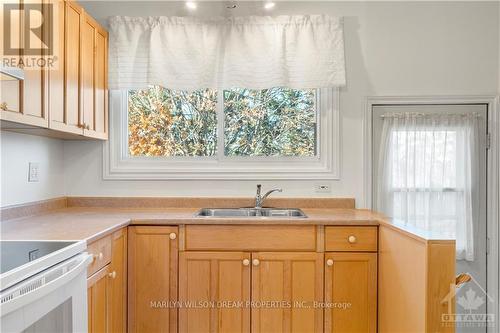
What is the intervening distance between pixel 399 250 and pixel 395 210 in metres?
0.83

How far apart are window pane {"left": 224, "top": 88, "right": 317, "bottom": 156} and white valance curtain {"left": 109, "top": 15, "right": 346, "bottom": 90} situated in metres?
0.18

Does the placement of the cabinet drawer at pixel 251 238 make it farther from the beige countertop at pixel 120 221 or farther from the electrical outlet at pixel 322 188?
the electrical outlet at pixel 322 188

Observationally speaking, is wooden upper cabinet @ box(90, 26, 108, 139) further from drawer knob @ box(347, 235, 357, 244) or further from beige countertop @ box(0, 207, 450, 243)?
drawer knob @ box(347, 235, 357, 244)

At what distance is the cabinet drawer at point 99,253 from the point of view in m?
1.49

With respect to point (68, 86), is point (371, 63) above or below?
above

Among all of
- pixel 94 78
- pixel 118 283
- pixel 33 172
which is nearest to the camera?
pixel 118 283

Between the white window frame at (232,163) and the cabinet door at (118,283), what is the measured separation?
0.70 meters

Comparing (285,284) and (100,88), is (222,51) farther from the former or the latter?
(285,284)

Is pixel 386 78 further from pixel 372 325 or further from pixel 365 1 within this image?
pixel 372 325

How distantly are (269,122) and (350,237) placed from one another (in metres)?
1.11

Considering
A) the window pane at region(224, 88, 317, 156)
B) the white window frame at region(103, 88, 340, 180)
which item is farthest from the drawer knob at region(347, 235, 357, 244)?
the window pane at region(224, 88, 317, 156)

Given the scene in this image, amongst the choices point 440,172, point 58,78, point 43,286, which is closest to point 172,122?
point 58,78

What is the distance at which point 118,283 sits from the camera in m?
1.84

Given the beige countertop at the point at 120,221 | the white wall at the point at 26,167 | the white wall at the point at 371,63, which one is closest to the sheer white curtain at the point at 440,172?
the white wall at the point at 371,63
